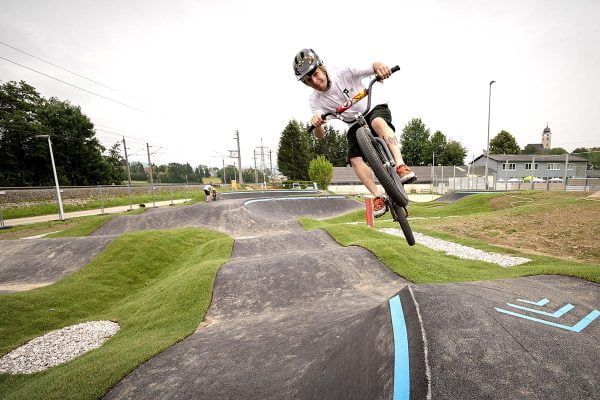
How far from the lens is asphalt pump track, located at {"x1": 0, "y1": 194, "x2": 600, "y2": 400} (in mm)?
2791

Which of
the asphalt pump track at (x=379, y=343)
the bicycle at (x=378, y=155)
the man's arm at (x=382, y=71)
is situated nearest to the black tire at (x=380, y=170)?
the bicycle at (x=378, y=155)

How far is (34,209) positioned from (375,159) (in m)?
39.3

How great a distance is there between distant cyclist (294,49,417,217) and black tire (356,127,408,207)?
0.63ft

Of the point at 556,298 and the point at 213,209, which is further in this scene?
the point at 213,209

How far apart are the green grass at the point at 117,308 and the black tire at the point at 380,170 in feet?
19.1

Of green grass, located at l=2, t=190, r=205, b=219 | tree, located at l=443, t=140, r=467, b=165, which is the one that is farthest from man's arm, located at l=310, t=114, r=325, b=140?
tree, located at l=443, t=140, r=467, b=165

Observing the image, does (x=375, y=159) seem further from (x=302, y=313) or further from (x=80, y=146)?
(x=80, y=146)

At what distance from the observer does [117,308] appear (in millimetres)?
9727

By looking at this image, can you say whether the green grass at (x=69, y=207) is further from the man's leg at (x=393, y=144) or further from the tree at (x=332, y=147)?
the tree at (x=332, y=147)

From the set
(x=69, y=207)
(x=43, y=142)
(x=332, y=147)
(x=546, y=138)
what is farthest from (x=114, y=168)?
(x=546, y=138)

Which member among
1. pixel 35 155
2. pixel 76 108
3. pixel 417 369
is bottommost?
pixel 417 369

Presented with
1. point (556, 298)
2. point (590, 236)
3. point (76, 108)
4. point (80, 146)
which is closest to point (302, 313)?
point (556, 298)

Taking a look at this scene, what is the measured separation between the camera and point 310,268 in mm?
10070

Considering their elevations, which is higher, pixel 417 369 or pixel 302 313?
pixel 417 369
